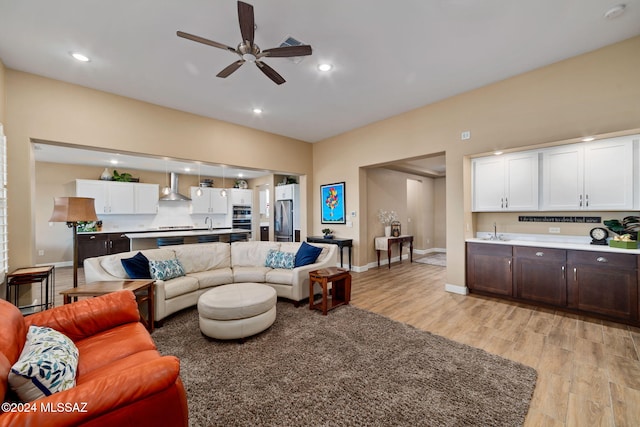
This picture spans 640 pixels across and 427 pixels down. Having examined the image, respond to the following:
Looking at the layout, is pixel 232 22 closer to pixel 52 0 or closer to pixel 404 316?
Answer: pixel 52 0

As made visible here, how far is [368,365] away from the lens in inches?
87.2

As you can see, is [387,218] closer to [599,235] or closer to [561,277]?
[561,277]

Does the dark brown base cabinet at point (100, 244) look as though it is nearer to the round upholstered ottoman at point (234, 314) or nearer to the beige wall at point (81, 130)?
the beige wall at point (81, 130)

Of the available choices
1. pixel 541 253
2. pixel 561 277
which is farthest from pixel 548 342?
pixel 541 253

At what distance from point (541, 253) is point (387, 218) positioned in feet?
11.2

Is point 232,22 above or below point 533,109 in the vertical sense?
above

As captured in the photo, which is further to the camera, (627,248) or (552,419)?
(627,248)

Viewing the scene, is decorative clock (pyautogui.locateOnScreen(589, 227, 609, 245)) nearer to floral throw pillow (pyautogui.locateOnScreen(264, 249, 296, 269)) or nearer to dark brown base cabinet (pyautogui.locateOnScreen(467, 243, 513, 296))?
dark brown base cabinet (pyautogui.locateOnScreen(467, 243, 513, 296))

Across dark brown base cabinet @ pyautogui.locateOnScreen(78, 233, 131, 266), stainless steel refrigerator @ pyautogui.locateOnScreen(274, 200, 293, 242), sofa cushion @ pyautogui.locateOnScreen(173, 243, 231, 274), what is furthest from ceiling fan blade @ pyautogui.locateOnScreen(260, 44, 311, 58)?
dark brown base cabinet @ pyautogui.locateOnScreen(78, 233, 131, 266)

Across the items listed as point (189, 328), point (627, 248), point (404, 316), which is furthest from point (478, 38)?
point (189, 328)

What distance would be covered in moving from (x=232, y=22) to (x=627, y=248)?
4.83m

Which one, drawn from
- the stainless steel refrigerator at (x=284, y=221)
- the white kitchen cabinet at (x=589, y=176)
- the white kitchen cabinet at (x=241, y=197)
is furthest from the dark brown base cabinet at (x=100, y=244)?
the white kitchen cabinet at (x=589, y=176)

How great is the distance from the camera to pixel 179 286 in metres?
3.25

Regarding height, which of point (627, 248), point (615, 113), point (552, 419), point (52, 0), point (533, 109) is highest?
point (52, 0)
